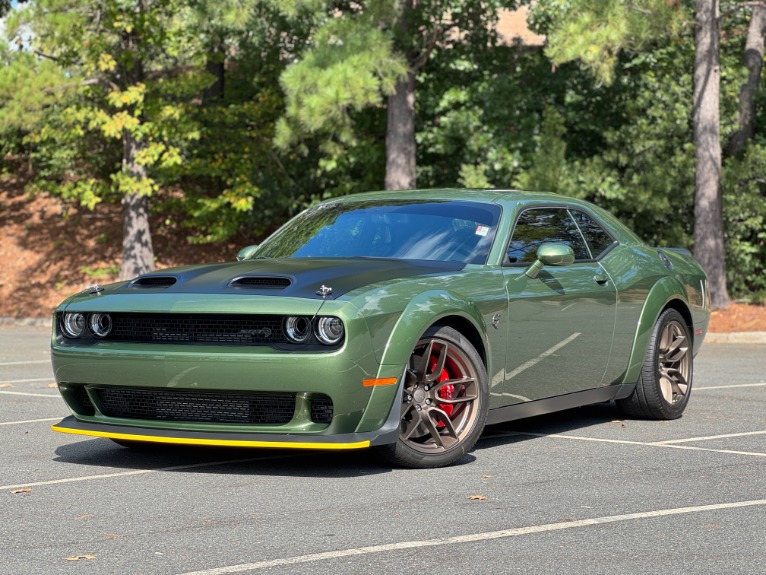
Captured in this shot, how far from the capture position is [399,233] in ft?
27.2

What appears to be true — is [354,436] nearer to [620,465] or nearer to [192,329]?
[192,329]

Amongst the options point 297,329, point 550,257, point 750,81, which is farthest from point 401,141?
point 297,329

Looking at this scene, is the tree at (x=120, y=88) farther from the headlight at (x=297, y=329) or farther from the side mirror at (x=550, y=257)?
the headlight at (x=297, y=329)

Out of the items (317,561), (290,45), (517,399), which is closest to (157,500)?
(317,561)

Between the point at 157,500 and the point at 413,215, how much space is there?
108 inches

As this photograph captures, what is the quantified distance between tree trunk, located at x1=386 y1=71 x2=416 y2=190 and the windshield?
1586 cm

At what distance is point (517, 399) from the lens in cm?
810

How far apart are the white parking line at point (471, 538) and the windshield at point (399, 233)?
2236mm

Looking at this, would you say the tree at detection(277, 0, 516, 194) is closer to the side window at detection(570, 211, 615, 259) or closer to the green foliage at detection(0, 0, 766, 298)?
the green foliage at detection(0, 0, 766, 298)

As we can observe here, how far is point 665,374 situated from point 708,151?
13.3 m

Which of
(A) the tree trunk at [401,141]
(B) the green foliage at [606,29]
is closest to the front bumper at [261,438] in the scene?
(B) the green foliage at [606,29]

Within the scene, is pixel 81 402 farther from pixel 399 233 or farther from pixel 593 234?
pixel 593 234

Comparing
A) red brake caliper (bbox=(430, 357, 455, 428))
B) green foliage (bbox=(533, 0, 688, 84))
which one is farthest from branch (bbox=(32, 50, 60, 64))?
red brake caliper (bbox=(430, 357, 455, 428))

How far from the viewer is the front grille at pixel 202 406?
23.0ft
